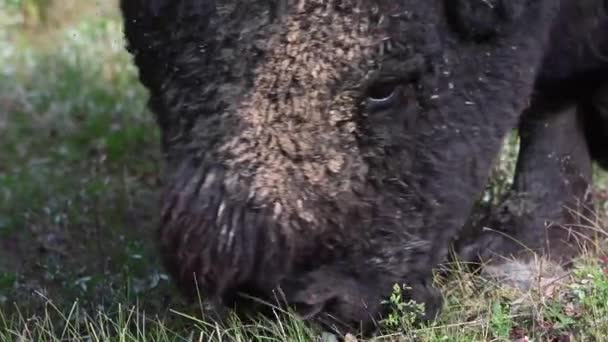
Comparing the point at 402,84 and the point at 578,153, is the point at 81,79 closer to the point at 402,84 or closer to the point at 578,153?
the point at 578,153

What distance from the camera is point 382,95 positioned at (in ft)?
10.7

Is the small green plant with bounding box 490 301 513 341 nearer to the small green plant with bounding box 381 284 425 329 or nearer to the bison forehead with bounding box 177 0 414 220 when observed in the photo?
the small green plant with bounding box 381 284 425 329

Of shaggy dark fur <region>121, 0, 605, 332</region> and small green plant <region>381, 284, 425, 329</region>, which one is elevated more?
shaggy dark fur <region>121, 0, 605, 332</region>

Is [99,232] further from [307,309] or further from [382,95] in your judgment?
[382,95]

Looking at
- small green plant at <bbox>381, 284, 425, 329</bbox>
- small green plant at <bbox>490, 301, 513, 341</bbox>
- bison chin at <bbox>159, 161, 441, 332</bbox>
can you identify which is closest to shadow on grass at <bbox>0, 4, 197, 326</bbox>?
bison chin at <bbox>159, 161, 441, 332</bbox>

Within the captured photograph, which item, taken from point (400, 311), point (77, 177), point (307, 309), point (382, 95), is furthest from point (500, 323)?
point (77, 177)

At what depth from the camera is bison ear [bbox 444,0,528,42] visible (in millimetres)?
3260

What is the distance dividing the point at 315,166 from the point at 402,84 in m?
0.33

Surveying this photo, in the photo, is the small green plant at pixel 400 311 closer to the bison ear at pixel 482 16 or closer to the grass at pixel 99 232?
the grass at pixel 99 232

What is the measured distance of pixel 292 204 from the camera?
3.16m

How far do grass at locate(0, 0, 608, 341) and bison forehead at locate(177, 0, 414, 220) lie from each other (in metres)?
0.48

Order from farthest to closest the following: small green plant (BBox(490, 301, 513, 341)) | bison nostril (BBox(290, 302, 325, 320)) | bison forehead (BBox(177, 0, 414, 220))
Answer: small green plant (BBox(490, 301, 513, 341))
bison nostril (BBox(290, 302, 325, 320))
bison forehead (BBox(177, 0, 414, 220))

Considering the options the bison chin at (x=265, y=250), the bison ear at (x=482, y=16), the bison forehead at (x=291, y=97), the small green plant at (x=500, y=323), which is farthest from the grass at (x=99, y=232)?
the bison ear at (x=482, y=16)

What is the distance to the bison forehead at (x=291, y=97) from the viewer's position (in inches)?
122
